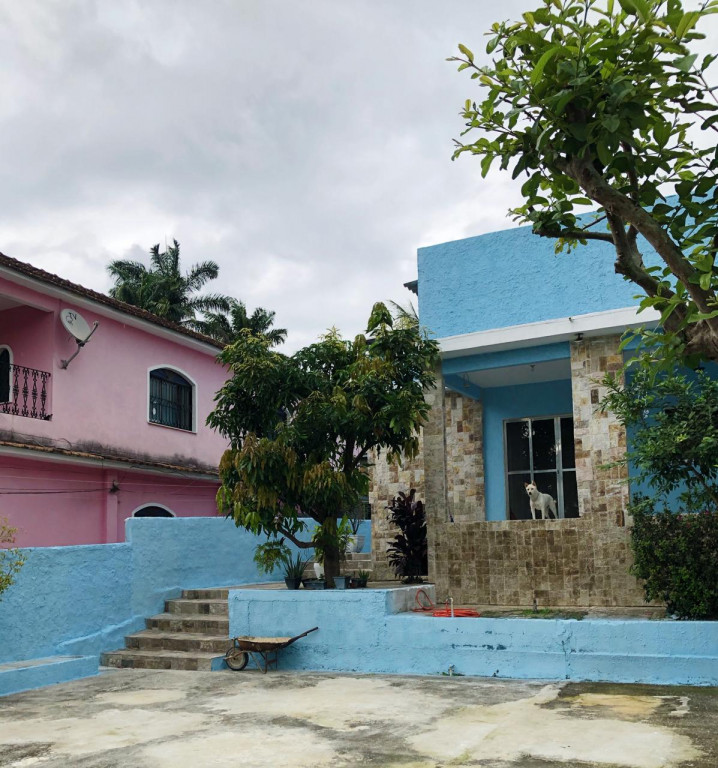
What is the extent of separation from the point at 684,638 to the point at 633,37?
20.2ft

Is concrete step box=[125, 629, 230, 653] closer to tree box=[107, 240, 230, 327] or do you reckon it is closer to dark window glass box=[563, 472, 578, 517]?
dark window glass box=[563, 472, 578, 517]

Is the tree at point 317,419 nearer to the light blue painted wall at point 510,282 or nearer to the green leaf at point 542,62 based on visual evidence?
the light blue painted wall at point 510,282

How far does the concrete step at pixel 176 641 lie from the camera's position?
10.6m

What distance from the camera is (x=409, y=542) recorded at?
12.0 metres

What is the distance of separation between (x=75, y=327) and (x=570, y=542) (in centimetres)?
891

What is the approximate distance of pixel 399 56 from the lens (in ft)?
25.2

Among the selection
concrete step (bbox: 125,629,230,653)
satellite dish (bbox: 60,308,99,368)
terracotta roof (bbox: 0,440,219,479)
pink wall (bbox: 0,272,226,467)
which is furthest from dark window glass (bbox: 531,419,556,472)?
satellite dish (bbox: 60,308,99,368)

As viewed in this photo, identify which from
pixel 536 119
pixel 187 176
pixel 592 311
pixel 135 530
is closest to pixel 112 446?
pixel 135 530

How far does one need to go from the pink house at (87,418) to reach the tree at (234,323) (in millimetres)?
16140

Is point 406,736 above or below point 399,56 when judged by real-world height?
below

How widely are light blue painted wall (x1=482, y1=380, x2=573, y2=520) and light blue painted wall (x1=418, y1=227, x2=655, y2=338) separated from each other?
79.5 inches

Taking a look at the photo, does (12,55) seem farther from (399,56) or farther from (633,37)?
(633,37)

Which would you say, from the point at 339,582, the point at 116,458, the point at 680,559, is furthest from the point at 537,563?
the point at 116,458

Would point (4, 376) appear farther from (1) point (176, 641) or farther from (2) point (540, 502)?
(2) point (540, 502)
